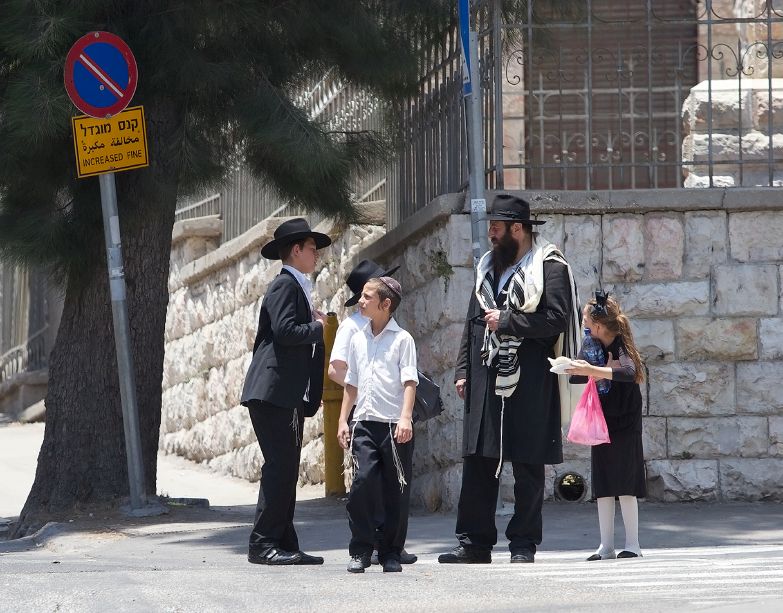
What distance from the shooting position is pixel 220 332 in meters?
14.7

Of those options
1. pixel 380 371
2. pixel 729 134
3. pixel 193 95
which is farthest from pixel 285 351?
pixel 729 134

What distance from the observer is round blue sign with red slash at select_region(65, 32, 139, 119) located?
860 cm

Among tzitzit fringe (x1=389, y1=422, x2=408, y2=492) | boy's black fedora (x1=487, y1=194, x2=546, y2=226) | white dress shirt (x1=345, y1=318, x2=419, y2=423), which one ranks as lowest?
tzitzit fringe (x1=389, y1=422, x2=408, y2=492)

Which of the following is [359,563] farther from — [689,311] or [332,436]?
[332,436]

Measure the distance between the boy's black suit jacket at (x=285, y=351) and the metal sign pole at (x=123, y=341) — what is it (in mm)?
2151

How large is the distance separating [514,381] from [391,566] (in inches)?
38.5

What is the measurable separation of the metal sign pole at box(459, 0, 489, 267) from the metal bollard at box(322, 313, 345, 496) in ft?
8.35

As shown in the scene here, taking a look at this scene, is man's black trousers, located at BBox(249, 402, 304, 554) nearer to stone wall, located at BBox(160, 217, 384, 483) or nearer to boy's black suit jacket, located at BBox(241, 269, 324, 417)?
boy's black suit jacket, located at BBox(241, 269, 324, 417)

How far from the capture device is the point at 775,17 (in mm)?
10078

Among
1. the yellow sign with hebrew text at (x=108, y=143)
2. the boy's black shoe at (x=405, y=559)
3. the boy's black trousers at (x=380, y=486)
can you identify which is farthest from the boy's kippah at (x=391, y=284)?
the yellow sign with hebrew text at (x=108, y=143)

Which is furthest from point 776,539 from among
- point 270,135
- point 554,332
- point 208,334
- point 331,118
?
point 208,334

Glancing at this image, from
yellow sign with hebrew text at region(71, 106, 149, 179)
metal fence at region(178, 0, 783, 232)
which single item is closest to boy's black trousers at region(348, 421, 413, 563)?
yellow sign with hebrew text at region(71, 106, 149, 179)

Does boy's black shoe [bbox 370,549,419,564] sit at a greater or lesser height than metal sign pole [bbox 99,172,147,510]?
lesser

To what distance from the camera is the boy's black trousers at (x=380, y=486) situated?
6.80m
